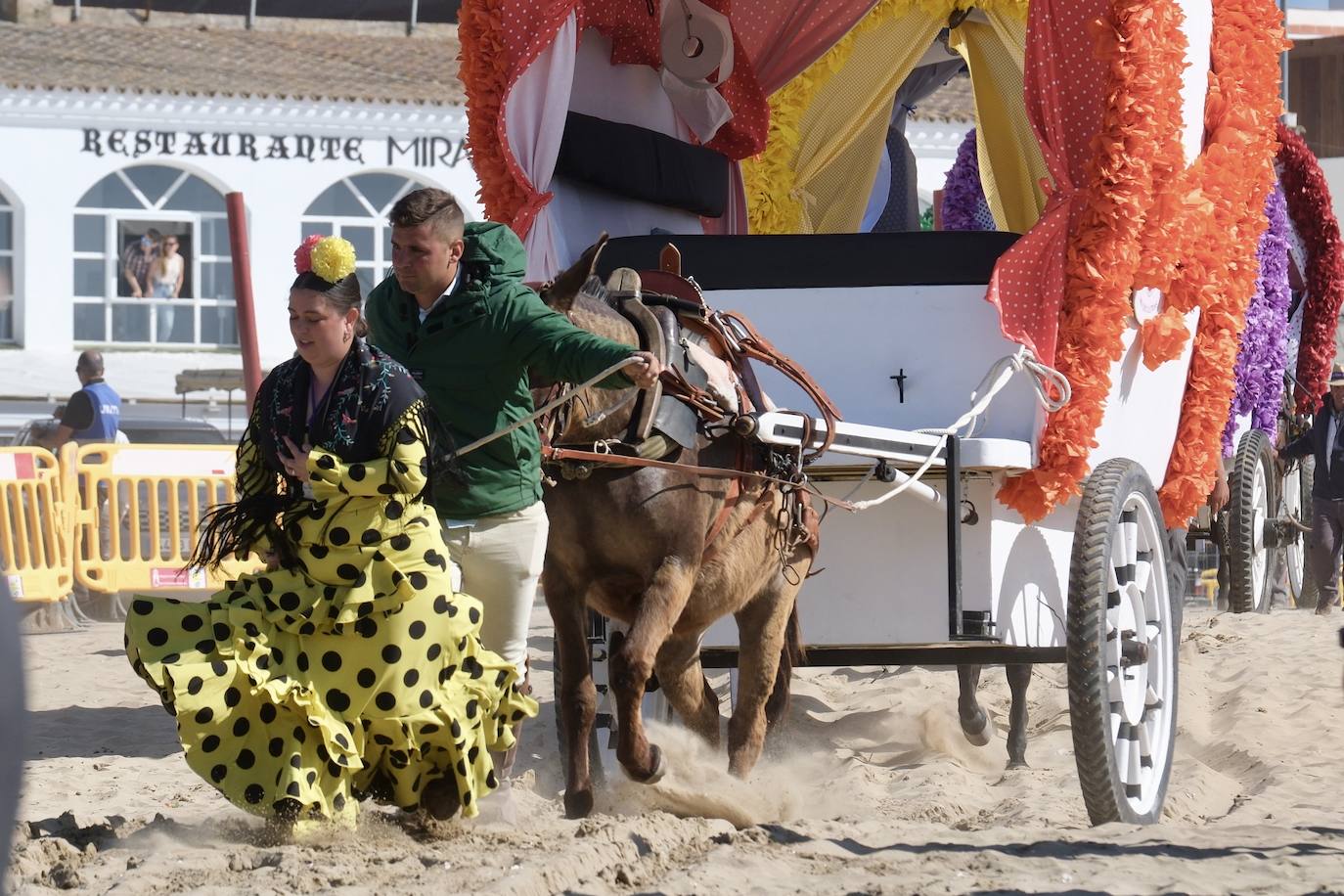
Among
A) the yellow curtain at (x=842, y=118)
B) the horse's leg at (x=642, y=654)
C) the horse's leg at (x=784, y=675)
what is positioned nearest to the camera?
the horse's leg at (x=642, y=654)

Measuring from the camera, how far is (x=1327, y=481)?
12922 mm

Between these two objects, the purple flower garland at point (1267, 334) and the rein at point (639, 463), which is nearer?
the rein at point (639, 463)

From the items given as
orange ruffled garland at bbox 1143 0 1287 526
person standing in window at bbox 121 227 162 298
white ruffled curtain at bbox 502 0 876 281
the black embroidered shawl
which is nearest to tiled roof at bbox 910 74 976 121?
person standing in window at bbox 121 227 162 298

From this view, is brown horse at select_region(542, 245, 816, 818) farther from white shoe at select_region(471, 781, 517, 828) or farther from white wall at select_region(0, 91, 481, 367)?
white wall at select_region(0, 91, 481, 367)

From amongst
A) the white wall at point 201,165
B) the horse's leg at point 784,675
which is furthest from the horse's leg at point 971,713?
the white wall at point 201,165

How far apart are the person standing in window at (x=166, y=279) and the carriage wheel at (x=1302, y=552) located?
16.4 meters

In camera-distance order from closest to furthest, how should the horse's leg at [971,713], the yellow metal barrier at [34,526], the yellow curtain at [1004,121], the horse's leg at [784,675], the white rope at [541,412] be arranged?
1. the white rope at [541,412]
2. the horse's leg at [784,675]
3. the horse's leg at [971,713]
4. the yellow curtain at [1004,121]
5. the yellow metal barrier at [34,526]

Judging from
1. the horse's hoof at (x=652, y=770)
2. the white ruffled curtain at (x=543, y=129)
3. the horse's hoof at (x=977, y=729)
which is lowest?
the horse's hoof at (x=977, y=729)

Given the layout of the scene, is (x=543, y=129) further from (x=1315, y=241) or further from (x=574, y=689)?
(x=1315, y=241)

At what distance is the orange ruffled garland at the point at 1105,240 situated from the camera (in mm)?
5730

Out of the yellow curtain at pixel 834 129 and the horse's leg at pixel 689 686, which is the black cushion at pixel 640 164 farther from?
the horse's leg at pixel 689 686

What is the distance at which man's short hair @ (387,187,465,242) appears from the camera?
4547 mm

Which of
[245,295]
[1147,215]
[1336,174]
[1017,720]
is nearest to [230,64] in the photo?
[245,295]

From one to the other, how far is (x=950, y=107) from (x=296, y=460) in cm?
2286
